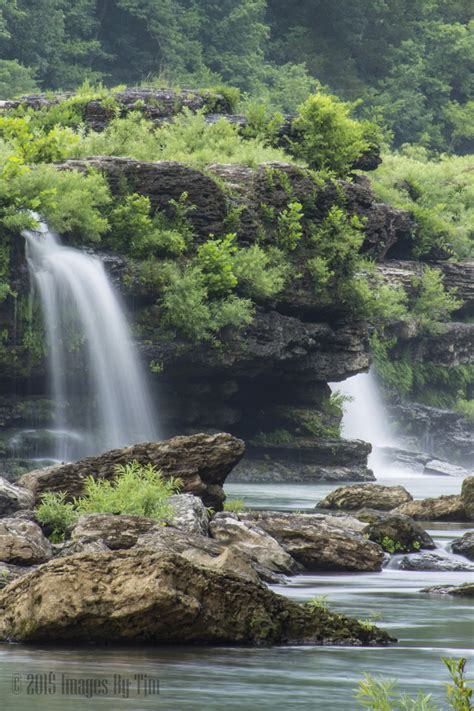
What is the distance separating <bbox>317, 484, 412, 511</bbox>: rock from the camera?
28688 mm

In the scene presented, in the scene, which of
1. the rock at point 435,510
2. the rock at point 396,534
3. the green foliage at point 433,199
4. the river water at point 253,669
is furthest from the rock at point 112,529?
the green foliage at point 433,199

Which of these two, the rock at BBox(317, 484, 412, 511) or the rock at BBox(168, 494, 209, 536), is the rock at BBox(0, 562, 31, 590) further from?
the rock at BBox(317, 484, 412, 511)

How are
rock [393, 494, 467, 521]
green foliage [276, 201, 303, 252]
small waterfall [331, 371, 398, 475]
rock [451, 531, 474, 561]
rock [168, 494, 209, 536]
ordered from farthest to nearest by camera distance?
small waterfall [331, 371, 398, 475], green foliage [276, 201, 303, 252], rock [393, 494, 467, 521], rock [451, 531, 474, 561], rock [168, 494, 209, 536]

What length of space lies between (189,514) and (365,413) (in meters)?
34.6

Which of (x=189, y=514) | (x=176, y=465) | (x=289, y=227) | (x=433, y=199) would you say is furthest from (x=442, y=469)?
(x=189, y=514)

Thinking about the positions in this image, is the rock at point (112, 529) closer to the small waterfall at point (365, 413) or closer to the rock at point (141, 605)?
the rock at point (141, 605)

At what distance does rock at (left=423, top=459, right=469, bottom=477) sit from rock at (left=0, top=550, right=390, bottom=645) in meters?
35.2

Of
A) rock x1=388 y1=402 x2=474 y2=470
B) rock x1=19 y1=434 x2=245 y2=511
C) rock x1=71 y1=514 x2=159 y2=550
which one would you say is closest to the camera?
rock x1=71 y1=514 x2=159 y2=550

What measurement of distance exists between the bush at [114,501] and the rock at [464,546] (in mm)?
4108

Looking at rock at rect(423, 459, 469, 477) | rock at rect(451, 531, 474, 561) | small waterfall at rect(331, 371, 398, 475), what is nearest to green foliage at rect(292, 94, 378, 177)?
small waterfall at rect(331, 371, 398, 475)

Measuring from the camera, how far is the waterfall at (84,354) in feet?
125

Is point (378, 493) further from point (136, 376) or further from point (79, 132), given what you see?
point (79, 132)

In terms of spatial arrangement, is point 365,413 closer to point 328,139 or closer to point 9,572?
point 328,139

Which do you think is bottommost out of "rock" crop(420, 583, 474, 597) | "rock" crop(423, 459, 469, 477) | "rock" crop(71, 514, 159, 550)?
"rock" crop(420, 583, 474, 597)
